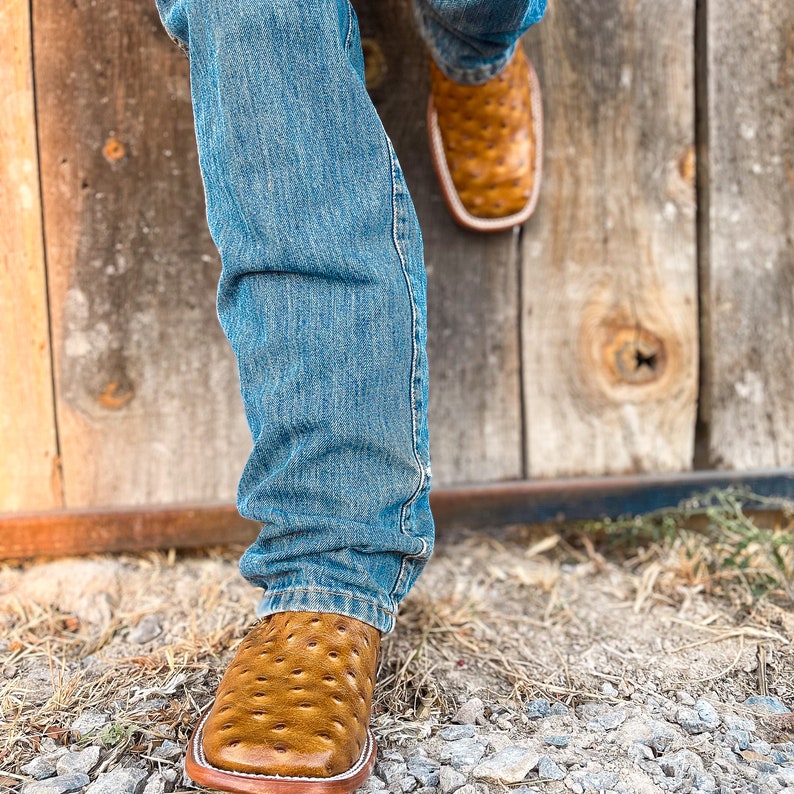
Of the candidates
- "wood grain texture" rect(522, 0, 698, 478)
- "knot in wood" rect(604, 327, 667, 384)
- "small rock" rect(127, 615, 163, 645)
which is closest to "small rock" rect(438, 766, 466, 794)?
"small rock" rect(127, 615, 163, 645)

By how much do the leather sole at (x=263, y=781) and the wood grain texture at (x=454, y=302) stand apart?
67cm

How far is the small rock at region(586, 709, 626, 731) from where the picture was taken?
752 millimetres

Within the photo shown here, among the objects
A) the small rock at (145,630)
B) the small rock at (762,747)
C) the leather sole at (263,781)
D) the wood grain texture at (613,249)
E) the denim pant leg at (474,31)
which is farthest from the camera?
the wood grain texture at (613,249)

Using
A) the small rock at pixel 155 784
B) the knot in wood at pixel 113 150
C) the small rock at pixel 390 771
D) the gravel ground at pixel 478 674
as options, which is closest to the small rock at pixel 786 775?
the gravel ground at pixel 478 674

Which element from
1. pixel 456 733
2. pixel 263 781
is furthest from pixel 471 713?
pixel 263 781

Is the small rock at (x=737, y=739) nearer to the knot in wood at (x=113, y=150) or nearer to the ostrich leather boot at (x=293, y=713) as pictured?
the ostrich leather boot at (x=293, y=713)

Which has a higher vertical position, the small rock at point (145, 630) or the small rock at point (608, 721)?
the small rock at point (145, 630)

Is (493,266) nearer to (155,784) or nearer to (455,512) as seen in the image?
(455,512)

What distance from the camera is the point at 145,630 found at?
0.98 meters

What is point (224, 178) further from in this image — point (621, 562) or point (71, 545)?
point (621, 562)

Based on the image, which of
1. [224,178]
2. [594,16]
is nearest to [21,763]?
[224,178]

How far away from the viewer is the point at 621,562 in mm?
1232

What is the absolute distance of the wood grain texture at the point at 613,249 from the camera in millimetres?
1220

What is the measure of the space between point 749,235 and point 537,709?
919mm
